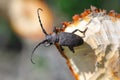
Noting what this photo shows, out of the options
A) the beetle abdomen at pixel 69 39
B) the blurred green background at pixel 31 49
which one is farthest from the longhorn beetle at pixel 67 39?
→ the blurred green background at pixel 31 49

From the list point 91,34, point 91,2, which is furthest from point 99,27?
point 91,2

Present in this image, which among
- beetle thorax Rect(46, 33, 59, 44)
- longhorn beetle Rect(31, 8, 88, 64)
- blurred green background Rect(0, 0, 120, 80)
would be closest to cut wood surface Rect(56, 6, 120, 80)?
longhorn beetle Rect(31, 8, 88, 64)

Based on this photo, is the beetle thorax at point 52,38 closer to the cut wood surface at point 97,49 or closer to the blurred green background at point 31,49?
the cut wood surface at point 97,49

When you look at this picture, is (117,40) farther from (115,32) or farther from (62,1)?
(62,1)

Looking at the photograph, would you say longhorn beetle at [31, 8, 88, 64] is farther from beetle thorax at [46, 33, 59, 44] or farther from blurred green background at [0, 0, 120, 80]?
blurred green background at [0, 0, 120, 80]

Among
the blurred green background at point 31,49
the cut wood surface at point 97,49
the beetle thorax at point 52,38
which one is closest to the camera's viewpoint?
the cut wood surface at point 97,49

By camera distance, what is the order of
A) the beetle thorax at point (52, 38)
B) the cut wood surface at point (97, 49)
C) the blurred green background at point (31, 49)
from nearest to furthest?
the cut wood surface at point (97, 49)
the beetle thorax at point (52, 38)
the blurred green background at point (31, 49)
